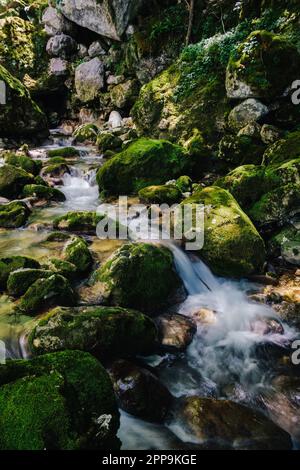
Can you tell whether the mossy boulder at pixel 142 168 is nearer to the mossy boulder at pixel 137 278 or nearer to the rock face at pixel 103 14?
the mossy boulder at pixel 137 278

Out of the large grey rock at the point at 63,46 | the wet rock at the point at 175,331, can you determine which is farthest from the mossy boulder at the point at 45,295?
the large grey rock at the point at 63,46

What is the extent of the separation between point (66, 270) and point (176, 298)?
5.65 ft

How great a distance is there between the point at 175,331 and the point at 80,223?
11.7 feet

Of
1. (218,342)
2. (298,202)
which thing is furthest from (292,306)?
(298,202)

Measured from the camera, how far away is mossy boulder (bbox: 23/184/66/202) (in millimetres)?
9102

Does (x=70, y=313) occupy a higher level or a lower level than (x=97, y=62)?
lower

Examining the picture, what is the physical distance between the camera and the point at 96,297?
15.8 ft

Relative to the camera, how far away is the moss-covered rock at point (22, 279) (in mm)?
4836

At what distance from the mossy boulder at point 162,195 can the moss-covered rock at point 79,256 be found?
2.81 metres

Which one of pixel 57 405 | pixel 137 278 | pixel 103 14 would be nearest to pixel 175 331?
pixel 137 278

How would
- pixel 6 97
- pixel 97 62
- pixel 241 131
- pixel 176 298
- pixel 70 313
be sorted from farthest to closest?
1. pixel 97 62
2. pixel 6 97
3. pixel 241 131
4. pixel 176 298
5. pixel 70 313

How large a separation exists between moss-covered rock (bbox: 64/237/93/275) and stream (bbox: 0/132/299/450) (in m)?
0.49
